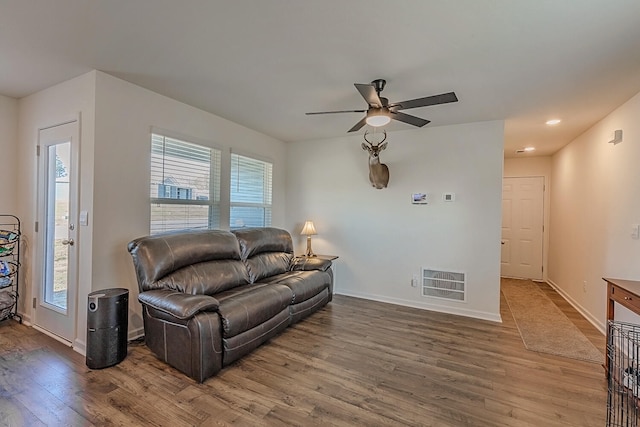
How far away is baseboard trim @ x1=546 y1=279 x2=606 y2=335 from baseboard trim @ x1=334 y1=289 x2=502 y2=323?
1.03 m

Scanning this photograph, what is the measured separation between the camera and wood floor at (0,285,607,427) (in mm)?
1954

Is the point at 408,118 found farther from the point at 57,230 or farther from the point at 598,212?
the point at 57,230

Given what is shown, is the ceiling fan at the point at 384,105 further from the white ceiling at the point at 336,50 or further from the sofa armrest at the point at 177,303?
the sofa armrest at the point at 177,303

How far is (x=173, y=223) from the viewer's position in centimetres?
348

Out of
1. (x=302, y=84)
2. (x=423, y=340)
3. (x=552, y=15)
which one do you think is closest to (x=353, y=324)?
(x=423, y=340)

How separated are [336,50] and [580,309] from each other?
15.4 ft

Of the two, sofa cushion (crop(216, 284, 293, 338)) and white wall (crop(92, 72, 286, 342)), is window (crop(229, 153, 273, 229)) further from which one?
sofa cushion (crop(216, 284, 293, 338))

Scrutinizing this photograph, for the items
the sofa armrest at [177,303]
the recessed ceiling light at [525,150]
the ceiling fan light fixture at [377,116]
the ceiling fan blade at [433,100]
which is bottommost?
the sofa armrest at [177,303]

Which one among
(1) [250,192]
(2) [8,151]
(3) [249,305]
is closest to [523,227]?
(1) [250,192]

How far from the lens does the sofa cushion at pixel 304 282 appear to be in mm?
3406

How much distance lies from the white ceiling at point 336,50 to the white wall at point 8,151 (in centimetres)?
20

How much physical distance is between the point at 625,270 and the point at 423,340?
215 cm

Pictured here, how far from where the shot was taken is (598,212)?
364 cm

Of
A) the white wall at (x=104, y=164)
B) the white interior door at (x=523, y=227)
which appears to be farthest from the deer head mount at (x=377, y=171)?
the white interior door at (x=523, y=227)
